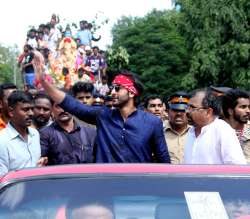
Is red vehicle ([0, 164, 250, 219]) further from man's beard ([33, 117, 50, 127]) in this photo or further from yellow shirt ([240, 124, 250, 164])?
man's beard ([33, 117, 50, 127])

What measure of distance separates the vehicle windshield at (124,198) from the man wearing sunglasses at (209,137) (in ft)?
6.66

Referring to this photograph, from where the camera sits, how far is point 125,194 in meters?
2.93

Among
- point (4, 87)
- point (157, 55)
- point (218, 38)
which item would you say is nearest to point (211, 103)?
point (4, 87)

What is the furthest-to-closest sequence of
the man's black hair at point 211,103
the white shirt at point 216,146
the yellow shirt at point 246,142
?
the yellow shirt at point 246,142
the man's black hair at point 211,103
the white shirt at point 216,146

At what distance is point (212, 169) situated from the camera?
3121 mm

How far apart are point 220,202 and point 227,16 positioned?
84.3ft

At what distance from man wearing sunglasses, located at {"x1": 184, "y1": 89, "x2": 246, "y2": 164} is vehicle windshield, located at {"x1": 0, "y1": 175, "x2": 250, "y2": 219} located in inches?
80.0

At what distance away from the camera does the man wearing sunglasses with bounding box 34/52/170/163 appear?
5.46 meters

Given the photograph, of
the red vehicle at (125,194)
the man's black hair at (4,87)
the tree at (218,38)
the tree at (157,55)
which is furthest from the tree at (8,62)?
the red vehicle at (125,194)

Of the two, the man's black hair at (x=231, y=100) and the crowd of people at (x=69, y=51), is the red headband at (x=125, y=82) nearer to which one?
the man's black hair at (x=231, y=100)

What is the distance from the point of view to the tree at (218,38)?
92.8 ft

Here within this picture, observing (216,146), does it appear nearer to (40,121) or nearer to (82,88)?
(40,121)

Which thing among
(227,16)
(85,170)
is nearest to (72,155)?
(85,170)

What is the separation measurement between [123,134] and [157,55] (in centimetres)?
4402
